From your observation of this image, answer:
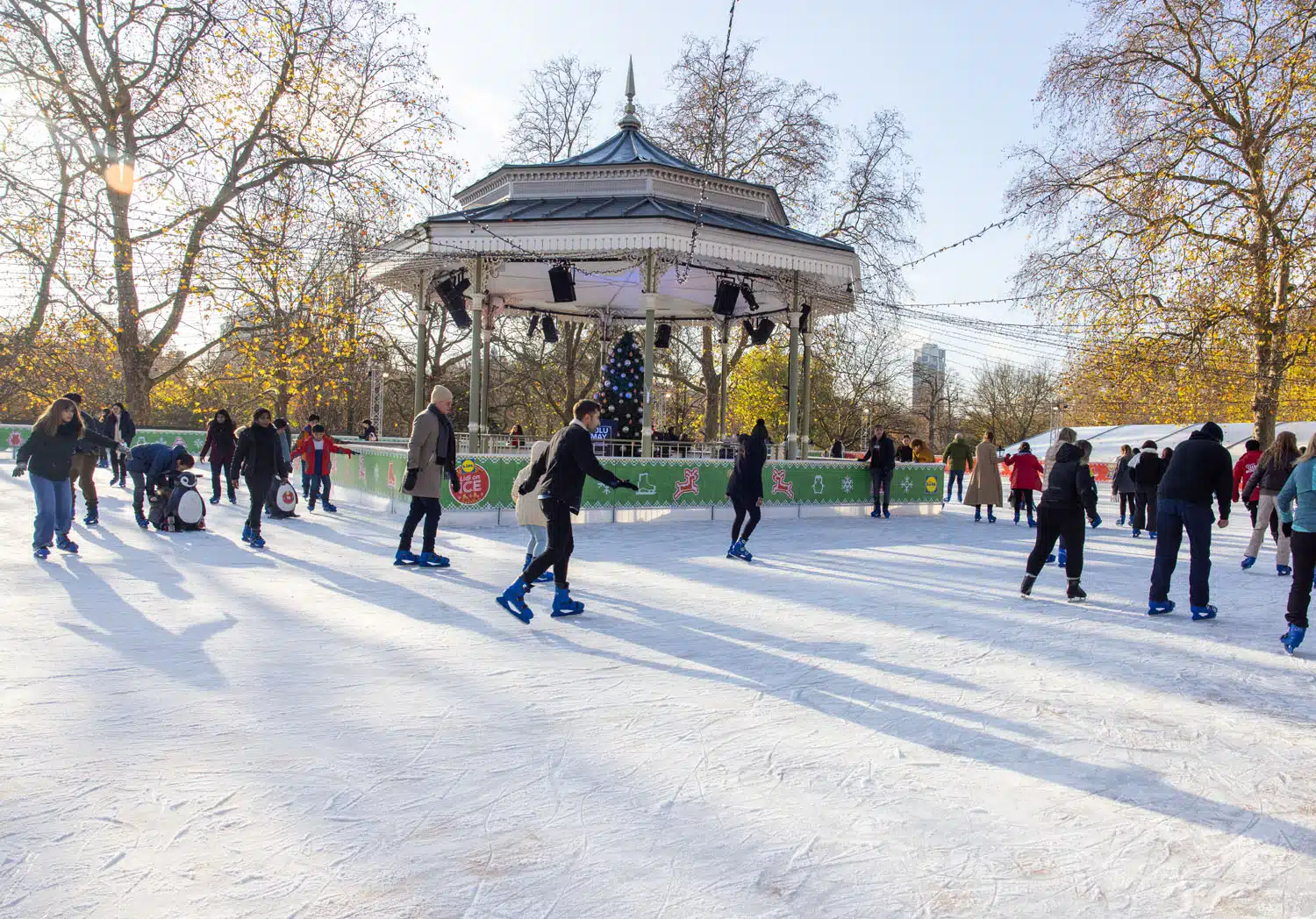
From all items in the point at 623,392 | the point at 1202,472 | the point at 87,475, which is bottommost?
the point at 87,475

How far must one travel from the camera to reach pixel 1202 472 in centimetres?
662

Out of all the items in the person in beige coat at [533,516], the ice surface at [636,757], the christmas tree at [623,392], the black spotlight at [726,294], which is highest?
the black spotlight at [726,294]


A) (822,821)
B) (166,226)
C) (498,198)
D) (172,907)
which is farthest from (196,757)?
(166,226)

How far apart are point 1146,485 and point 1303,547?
7968mm

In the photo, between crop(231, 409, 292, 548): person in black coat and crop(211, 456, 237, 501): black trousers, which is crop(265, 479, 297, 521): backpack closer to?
crop(211, 456, 237, 501): black trousers

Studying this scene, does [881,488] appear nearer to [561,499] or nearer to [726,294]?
[726,294]

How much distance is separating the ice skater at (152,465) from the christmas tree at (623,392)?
7.29 meters

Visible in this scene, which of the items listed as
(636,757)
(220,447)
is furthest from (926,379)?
(636,757)

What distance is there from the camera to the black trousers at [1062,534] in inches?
283

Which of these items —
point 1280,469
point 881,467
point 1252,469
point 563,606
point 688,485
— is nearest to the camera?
point 563,606

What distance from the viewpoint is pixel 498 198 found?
15.5 meters

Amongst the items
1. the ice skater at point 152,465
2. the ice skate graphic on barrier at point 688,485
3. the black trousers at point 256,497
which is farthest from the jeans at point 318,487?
the ice skate graphic on barrier at point 688,485

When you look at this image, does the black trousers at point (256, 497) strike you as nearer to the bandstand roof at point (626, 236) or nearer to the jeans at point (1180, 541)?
the bandstand roof at point (626, 236)

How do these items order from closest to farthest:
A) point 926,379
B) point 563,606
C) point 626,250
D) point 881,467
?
point 563,606 < point 626,250 < point 881,467 < point 926,379
